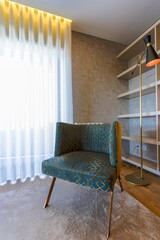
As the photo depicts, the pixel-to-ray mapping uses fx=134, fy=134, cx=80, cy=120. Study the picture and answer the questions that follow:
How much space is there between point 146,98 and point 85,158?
1644 mm

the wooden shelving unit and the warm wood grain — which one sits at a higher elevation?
the wooden shelving unit

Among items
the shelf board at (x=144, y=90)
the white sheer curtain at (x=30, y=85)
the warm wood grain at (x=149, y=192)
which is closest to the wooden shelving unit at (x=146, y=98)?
the shelf board at (x=144, y=90)

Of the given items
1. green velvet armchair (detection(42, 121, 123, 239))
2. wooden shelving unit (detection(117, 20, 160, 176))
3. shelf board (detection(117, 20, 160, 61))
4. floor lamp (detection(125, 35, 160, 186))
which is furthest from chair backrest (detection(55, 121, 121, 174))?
shelf board (detection(117, 20, 160, 61))

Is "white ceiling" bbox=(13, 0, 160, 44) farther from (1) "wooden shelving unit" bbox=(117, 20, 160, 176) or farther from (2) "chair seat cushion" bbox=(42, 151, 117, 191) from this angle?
(2) "chair seat cushion" bbox=(42, 151, 117, 191)

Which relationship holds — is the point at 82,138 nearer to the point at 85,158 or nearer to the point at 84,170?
the point at 85,158

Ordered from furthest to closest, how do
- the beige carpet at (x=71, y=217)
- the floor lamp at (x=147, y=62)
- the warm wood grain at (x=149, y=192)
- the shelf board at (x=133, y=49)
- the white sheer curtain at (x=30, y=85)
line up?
1. the shelf board at (x=133, y=49)
2. the white sheer curtain at (x=30, y=85)
3. the floor lamp at (x=147, y=62)
4. the warm wood grain at (x=149, y=192)
5. the beige carpet at (x=71, y=217)

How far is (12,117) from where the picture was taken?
5.31 feet

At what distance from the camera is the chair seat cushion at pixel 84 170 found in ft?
2.93

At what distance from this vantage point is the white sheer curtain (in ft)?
5.24

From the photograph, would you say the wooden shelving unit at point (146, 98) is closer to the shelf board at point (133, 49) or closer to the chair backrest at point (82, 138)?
the shelf board at point (133, 49)

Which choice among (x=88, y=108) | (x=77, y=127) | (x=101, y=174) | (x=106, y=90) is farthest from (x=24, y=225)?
(x=106, y=90)

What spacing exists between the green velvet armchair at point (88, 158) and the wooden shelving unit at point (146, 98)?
0.80 metres

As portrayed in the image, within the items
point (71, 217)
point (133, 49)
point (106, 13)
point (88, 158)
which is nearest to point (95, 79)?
point (133, 49)

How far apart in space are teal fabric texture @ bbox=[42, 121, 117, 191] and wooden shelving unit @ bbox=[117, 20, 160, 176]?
0.80 m
